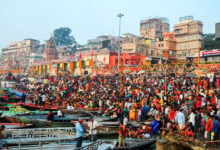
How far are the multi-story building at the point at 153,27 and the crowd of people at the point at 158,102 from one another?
4998cm

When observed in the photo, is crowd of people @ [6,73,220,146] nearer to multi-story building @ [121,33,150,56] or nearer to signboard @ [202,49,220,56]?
signboard @ [202,49,220,56]

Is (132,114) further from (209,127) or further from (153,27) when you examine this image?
(153,27)

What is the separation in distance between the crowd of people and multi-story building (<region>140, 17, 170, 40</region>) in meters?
50.0

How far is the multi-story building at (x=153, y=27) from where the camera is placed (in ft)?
259

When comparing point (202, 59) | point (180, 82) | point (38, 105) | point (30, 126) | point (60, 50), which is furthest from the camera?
point (60, 50)

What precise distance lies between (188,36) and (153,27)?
15663 mm

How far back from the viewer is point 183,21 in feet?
235

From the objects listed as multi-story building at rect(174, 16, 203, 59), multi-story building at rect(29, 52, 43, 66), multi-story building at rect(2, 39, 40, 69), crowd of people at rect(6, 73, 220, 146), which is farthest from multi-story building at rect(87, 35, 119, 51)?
crowd of people at rect(6, 73, 220, 146)

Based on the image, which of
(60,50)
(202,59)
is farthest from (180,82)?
(60,50)

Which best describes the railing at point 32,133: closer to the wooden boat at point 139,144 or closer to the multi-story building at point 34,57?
the wooden boat at point 139,144

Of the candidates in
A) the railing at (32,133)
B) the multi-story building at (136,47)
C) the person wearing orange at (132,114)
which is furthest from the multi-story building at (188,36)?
the railing at (32,133)

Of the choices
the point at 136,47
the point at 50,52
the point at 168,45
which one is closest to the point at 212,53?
the point at 136,47

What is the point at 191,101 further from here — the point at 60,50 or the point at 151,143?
the point at 60,50

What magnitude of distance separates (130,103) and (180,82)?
6.88 metres
